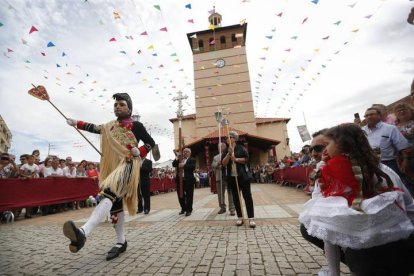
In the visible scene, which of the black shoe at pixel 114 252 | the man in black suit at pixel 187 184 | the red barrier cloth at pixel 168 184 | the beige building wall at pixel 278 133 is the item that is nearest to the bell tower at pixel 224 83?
the beige building wall at pixel 278 133

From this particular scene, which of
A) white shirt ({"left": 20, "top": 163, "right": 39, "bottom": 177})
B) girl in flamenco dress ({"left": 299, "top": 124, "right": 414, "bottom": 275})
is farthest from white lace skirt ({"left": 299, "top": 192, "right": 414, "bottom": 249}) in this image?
white shirt ({"left": 20, "top": 163, "right": 39, "bottom": 177})

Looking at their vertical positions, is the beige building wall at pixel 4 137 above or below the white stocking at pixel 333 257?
above

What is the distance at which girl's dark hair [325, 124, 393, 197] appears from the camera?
1.79 meters

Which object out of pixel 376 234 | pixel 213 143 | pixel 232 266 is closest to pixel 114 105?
pixel 232 266

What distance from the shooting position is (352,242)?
5.46ft

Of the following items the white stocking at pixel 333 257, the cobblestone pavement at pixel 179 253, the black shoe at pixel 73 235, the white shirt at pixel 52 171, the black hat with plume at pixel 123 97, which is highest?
the black hat with plume at pixel 123 97

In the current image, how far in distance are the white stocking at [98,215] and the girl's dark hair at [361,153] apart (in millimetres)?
2697

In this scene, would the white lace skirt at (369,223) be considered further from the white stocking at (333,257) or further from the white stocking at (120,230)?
the white stocking at (120,230)

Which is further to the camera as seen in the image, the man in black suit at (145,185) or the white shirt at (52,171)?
the white shirt at (52,171)

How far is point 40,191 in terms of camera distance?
8445mm

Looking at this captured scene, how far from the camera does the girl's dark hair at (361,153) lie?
1.79 m

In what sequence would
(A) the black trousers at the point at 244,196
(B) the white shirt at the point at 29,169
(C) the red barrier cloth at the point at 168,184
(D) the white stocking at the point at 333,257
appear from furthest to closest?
1. (C) the red barrier cloth at the point at 168,184
2. (B) the white shirt at the point at 29,169
3. (A) the black trousers at the point at 244,196
4. (D) the white stocking at the point at 333,257

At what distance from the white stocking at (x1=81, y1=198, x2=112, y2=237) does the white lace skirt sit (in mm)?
2518

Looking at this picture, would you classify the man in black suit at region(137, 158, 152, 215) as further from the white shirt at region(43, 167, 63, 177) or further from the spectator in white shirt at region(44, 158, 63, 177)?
the white shirt at region(43, 167, 63, 177)
